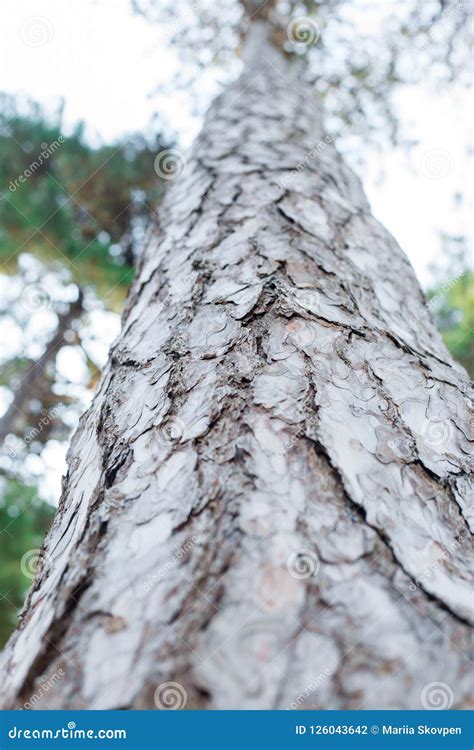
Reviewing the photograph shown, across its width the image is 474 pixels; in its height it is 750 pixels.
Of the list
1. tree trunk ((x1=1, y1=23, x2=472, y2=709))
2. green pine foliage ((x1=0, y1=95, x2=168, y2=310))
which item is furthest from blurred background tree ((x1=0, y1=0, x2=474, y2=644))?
tree trunk ((x1=1, y1=23, x2=472, y2=709))

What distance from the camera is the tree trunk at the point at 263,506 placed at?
0.48m

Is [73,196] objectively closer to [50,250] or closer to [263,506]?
[50,250]

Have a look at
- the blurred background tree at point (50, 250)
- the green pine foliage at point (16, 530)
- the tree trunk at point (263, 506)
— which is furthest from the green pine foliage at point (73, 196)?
the tree trunk at point (263, 506)

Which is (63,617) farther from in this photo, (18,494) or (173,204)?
(18,494)

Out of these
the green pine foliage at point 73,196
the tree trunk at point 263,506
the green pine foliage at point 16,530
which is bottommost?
the green pine foliage at point 16,530

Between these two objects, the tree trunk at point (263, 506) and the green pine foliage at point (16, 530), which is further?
the green pine foliage at point (16, 530)

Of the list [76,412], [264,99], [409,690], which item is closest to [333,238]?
[409,690]

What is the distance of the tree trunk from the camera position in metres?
0.48

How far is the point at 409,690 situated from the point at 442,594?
0.38 feet

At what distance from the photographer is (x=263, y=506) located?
59 centimetres

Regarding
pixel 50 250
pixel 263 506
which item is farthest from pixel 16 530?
pixel 263 506

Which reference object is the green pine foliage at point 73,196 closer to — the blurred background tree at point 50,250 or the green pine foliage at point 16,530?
the blurred background tree at point 50,250

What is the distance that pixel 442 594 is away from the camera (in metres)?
0.54

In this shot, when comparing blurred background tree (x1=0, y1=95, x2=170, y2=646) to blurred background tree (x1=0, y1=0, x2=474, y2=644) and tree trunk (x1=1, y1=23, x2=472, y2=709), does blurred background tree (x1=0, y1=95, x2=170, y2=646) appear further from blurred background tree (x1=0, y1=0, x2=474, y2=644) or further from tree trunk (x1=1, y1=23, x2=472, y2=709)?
tree trunk (x1=1, y1=23, x2=472, y2=709)
